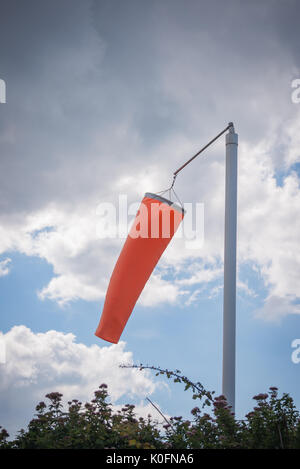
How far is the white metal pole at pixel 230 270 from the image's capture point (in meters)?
5.11

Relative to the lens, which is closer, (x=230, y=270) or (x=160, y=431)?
(x=160, y=431)

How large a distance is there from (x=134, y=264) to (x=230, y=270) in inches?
45.1

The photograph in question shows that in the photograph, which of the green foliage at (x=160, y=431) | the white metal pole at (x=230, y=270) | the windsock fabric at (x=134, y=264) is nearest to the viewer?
the green foliage at (x=160, y=431)

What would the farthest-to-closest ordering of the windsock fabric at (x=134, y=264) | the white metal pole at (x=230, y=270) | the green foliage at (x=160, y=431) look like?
the windsock fabric at (x=134, y=264), the white metal pole at (x=230, y=270), the green foliage at (x=160, y=431)

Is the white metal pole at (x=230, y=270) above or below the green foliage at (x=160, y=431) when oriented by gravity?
above

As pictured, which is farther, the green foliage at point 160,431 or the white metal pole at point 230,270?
the white metal pole at point 230,270

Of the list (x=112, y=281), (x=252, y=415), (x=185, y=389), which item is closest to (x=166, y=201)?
(x=112, y=281)

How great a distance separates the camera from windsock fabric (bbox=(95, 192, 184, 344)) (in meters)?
5.43

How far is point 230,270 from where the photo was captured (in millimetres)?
5434

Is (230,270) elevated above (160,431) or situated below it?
above

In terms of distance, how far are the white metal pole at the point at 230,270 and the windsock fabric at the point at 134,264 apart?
713mm

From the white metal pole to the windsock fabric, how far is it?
71 cm
